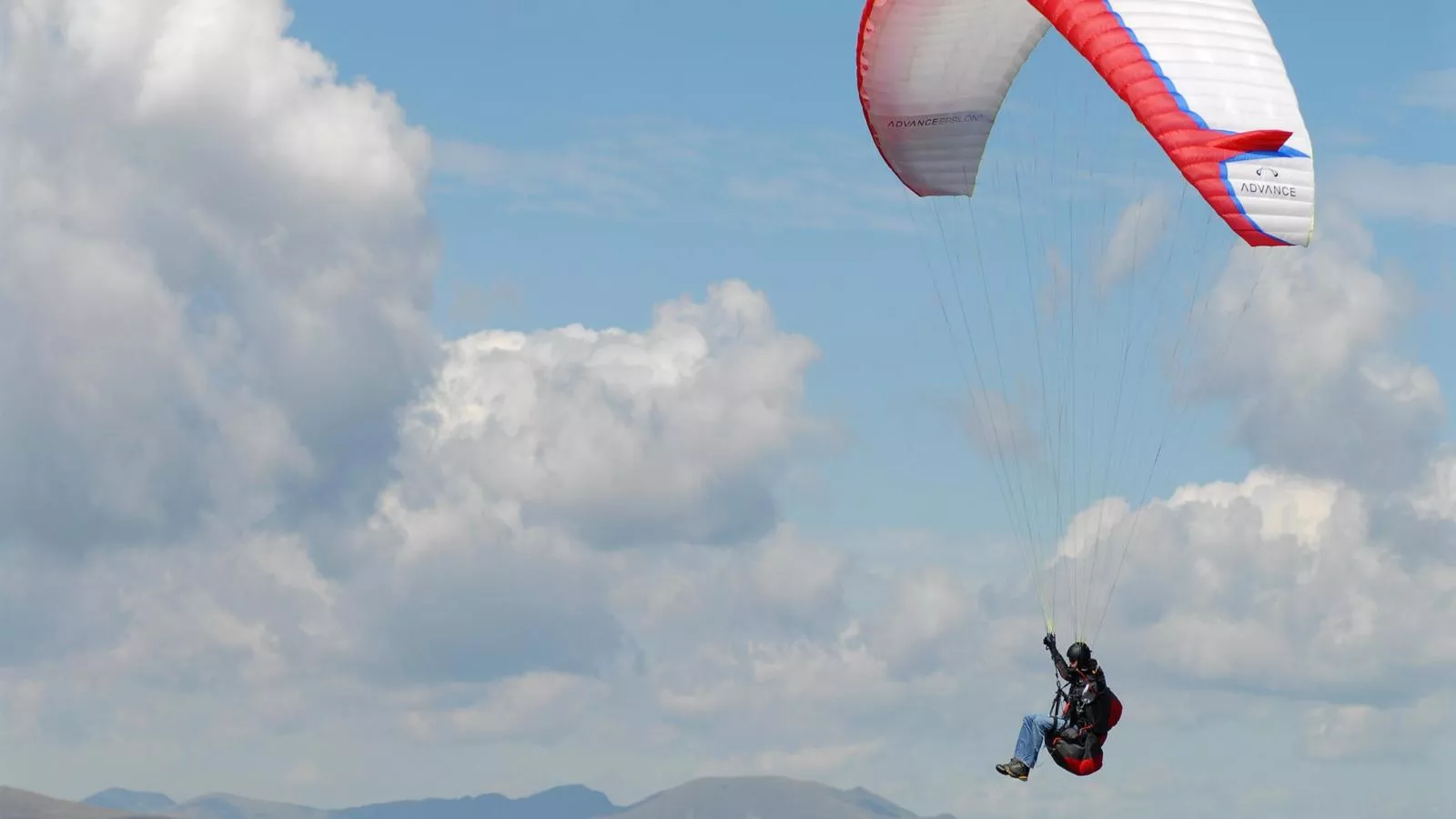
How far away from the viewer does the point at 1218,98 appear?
102 ft

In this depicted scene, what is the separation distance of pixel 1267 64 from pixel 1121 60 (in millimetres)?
2239

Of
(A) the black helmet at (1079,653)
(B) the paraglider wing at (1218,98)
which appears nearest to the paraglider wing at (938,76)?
(B) the paraglider wing at (1218,98)

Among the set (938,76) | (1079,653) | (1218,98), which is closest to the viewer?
(1218,98)

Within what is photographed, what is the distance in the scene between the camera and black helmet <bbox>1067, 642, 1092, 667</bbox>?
33812mm

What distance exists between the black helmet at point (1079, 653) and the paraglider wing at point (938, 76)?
11369 mm

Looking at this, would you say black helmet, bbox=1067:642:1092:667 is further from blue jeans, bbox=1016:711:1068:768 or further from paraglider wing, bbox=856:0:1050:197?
paraglider wing, bbox=856:0:1050:197

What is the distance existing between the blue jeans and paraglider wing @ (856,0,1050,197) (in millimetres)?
11895

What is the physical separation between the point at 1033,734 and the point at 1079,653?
71.7 inches

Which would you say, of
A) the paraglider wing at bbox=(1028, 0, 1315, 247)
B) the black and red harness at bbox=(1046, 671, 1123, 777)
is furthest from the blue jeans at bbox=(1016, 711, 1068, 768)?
the paraglider wing at bbox=(1028, 0, 1315, 247)

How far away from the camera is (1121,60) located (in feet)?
105

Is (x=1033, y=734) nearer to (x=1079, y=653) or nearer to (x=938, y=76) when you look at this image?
(x=1079, y=653)

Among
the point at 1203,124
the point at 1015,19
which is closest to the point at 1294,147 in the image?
the point at 1203,124

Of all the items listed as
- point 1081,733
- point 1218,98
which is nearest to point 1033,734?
point 1081,733

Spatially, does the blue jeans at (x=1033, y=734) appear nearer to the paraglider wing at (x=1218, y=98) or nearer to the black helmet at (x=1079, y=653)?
the black helmet at (x=1079, y=653)
